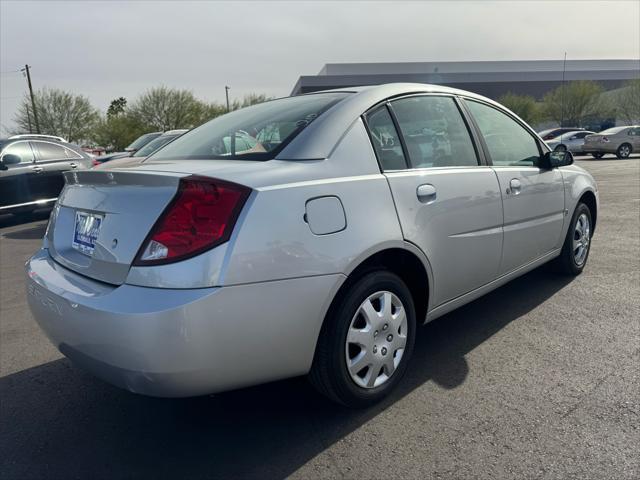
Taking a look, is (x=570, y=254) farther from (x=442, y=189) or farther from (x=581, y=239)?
(x=442, y=189)

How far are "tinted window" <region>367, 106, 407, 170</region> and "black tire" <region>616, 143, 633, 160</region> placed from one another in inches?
940

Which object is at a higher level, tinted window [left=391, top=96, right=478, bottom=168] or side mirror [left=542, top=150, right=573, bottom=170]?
tinted window [left=391, top=96, right=478, bottom=168]

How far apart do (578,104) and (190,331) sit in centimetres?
5201

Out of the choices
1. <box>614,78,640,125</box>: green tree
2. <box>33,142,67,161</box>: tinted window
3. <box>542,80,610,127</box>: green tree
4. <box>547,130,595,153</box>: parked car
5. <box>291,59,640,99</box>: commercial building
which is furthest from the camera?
<box>291,59,640,99</box>: commercial building

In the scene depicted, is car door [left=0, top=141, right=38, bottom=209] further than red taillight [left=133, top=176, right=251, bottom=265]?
Yes

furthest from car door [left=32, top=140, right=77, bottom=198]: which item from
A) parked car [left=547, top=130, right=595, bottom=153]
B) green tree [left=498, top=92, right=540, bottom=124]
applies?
green tree [left=498, top=92, right=540, bottom=124]

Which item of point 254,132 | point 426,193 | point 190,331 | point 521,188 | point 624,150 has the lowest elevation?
point 624,150

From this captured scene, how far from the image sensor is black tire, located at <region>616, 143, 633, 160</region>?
2286 centimetres

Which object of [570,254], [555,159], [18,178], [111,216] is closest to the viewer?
[111,216]

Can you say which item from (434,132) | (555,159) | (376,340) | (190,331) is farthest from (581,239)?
(190,331)

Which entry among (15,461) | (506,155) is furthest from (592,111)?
(15,461)

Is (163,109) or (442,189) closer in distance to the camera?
(442,189)

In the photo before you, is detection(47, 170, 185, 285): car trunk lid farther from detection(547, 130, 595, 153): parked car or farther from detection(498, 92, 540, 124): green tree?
detection(498, 92, 540, 124): green tree

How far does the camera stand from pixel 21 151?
9688mm
